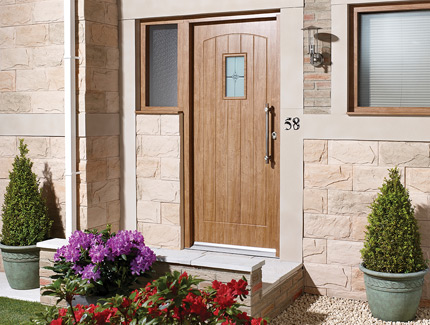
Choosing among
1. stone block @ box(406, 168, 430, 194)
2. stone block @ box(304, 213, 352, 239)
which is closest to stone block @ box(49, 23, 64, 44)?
stone block @ box(304, 213, 352, 239)

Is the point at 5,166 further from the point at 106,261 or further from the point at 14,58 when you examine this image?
the point at 106,261

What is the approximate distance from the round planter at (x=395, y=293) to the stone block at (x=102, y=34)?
11.5ft

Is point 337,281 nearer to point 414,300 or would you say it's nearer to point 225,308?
point 414,300

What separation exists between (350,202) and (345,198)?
60 millimetres

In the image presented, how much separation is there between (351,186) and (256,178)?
989mm

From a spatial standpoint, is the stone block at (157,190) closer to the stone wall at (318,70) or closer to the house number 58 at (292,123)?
the house number 58 at (292,123)

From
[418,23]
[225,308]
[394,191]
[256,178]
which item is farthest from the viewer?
[256,178]

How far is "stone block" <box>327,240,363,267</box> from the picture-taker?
591 cm

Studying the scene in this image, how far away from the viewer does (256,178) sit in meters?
6.39

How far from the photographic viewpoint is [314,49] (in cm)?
599

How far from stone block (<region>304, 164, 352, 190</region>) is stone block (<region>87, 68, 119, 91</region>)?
2.30 m

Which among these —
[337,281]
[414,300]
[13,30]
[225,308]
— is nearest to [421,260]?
[414,300]

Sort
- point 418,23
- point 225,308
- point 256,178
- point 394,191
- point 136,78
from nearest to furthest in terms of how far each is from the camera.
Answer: point 225,308
point 394,191
point 418,23
point 256,178
point 136,78

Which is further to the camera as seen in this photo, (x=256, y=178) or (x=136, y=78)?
(x=136, y=78)
